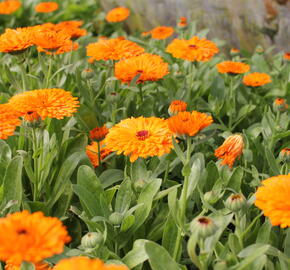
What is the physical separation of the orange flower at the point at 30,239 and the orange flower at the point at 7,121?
0.67 m

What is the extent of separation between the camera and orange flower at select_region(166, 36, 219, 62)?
8.02 feet

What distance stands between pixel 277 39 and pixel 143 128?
2047 mm

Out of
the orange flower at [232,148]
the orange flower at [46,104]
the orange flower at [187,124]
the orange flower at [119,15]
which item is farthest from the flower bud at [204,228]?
the orange flower at [119,15]

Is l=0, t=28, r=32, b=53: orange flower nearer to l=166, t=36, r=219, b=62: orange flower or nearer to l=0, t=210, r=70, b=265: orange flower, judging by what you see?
l=166, t=36, r=219, b=62: orange flower

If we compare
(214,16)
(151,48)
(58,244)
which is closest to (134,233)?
(58,244)

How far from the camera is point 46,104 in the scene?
1765mm

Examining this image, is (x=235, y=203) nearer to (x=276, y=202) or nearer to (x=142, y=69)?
(x=276, y=202)

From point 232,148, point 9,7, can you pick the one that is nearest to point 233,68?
point 232,148

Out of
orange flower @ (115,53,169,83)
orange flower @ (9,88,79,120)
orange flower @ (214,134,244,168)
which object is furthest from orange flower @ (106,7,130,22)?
orange flower @ (214,134,244,168)

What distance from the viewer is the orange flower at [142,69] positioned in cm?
222

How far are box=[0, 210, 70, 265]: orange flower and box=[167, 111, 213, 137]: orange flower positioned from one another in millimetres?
636

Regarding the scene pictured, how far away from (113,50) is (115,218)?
3.40ft

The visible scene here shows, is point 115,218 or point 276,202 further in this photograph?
point 115,218

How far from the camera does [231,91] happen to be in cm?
258
